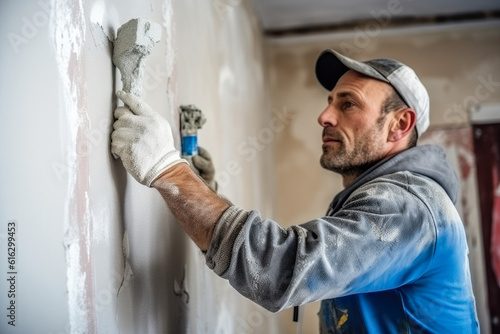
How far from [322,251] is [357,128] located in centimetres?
76

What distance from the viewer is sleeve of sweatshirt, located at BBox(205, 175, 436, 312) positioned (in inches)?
44.6

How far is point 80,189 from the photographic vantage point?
0.97m

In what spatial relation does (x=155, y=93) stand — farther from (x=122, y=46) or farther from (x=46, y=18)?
(x=46, y=18)

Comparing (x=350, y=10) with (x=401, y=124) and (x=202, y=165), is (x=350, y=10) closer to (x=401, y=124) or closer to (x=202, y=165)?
(x=401, y=124)

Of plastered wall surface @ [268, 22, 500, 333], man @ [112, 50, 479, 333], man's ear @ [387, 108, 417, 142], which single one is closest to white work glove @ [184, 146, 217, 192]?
man @ [112, 50, 479, 333]

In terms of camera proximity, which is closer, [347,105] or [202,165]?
[202,165]

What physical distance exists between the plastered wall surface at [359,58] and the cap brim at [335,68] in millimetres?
2117

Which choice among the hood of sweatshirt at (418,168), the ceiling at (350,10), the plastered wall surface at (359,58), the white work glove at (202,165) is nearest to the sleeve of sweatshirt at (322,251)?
the hood of sweatshirt at (418,168)

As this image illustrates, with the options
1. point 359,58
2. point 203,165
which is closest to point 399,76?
point 203,165

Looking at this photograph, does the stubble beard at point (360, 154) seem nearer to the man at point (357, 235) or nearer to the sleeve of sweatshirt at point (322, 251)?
the man at point (357, 235)

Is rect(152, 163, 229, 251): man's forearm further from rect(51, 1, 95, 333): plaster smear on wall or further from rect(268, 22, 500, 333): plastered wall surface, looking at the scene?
rect(268, 22, 500, 333): plastered wall surface

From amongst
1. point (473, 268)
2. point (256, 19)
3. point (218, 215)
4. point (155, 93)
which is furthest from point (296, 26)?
point (218, 215)

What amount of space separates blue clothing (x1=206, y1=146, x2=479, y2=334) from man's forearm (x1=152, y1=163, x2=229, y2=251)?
3cm

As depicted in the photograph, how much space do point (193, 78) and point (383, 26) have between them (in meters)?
2.76
